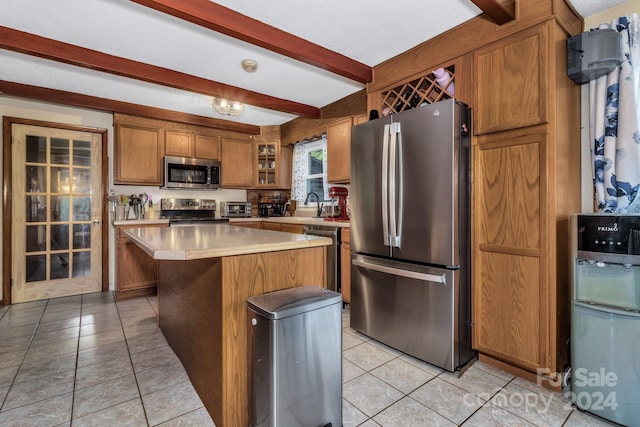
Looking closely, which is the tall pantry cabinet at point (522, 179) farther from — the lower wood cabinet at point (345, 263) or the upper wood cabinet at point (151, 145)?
the upper wood cabinet at point (151, 145)

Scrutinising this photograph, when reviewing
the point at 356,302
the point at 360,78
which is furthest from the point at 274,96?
the point at 356,302

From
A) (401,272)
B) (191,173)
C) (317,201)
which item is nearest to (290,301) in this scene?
(401,272)

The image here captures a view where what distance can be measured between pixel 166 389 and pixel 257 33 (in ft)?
7.92

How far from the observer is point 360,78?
283 cm

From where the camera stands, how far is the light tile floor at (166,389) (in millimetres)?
1580

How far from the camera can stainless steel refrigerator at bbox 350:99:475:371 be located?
1957 mm

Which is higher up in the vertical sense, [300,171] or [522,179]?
[300,171]

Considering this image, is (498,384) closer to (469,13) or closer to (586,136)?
(586,136)

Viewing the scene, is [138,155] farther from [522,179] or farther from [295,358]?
[522,179]

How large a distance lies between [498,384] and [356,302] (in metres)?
1.12

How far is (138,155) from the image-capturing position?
157 inches

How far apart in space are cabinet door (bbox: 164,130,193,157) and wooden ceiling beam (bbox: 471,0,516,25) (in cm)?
383

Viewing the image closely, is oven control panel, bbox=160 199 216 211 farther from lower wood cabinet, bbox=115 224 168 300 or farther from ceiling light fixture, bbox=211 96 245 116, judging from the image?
ceiling light fixture, bbox=211 96 245 116

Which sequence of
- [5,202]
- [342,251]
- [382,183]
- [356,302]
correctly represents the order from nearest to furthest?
[382,183] → [356,302] → [342,251] → [5,202]
